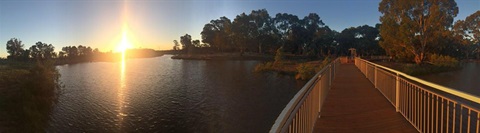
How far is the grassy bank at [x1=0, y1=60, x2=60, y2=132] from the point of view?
14.5 metres

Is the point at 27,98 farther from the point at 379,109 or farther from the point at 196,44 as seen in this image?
the point at 196,44

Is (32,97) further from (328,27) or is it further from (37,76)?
(328,27)

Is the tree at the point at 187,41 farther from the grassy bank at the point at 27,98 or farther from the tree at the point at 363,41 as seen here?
the grassy bank at the point at 27,98

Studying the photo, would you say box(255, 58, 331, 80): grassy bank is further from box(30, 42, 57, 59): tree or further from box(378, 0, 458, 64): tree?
box(30, 42, 57, 59): tree

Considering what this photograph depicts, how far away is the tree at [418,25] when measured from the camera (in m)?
33.1

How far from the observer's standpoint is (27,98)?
18344 mm

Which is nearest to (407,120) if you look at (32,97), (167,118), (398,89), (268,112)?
(398,89)

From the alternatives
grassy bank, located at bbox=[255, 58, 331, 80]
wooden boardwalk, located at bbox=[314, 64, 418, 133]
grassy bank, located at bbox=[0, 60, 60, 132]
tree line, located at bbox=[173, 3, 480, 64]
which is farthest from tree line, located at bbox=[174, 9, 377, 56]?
wooden boardwalk, located at bbox=[314, 64, 418, 133]

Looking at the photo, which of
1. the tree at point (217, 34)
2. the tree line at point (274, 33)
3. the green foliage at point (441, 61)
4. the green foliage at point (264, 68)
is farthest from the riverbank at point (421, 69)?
the tree at point (217, 34)

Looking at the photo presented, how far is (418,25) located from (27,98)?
128 ft

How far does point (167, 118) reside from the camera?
52.1 feet

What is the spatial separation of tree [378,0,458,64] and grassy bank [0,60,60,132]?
3496 cm

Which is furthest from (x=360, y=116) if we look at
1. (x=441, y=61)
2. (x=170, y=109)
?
(x=441, y=61)

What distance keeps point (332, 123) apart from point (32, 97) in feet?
66.6
